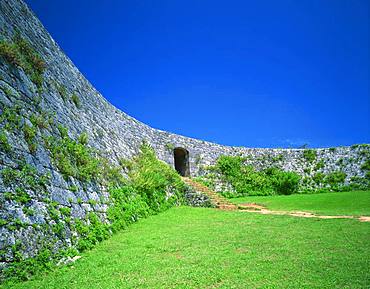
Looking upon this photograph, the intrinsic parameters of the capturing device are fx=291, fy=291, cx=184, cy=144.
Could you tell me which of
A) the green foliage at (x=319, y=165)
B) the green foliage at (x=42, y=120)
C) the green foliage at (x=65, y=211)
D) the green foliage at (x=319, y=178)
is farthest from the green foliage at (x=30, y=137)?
the green foliage at (x=319, y=165)

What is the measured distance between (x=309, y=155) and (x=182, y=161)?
37.8ft

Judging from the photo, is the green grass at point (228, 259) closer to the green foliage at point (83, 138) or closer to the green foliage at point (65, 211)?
the green foliage at point (65, 211)

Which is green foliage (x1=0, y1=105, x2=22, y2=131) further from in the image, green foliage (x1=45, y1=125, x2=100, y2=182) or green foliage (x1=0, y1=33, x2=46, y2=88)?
green foliage (x1=0, y1=33, x2=46, y2=88)

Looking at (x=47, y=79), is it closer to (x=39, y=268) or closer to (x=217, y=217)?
(x=39, y=268)

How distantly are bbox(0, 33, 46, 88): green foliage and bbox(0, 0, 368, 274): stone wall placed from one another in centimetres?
20

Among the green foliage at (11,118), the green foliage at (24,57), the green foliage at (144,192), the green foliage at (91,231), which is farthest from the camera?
the green foliage at (144,192)

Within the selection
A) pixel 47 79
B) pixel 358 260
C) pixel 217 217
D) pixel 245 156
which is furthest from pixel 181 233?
pixel 245 156

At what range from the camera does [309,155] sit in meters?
26.3

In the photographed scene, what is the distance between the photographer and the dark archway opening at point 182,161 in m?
24.3

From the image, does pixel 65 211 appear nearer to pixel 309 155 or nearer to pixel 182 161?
pixel 182 161

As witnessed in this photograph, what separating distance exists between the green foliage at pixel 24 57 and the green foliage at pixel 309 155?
905 inches

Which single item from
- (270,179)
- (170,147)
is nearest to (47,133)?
(170,147)

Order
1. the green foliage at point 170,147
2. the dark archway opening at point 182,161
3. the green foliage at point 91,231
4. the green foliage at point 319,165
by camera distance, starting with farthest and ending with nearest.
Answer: the green foliage at point 319,165 → the dark archway opening at point 182,161 → the green foliage at point 170,147 → the green foliage at point 91,231

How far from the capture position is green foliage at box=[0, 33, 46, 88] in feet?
26.8
